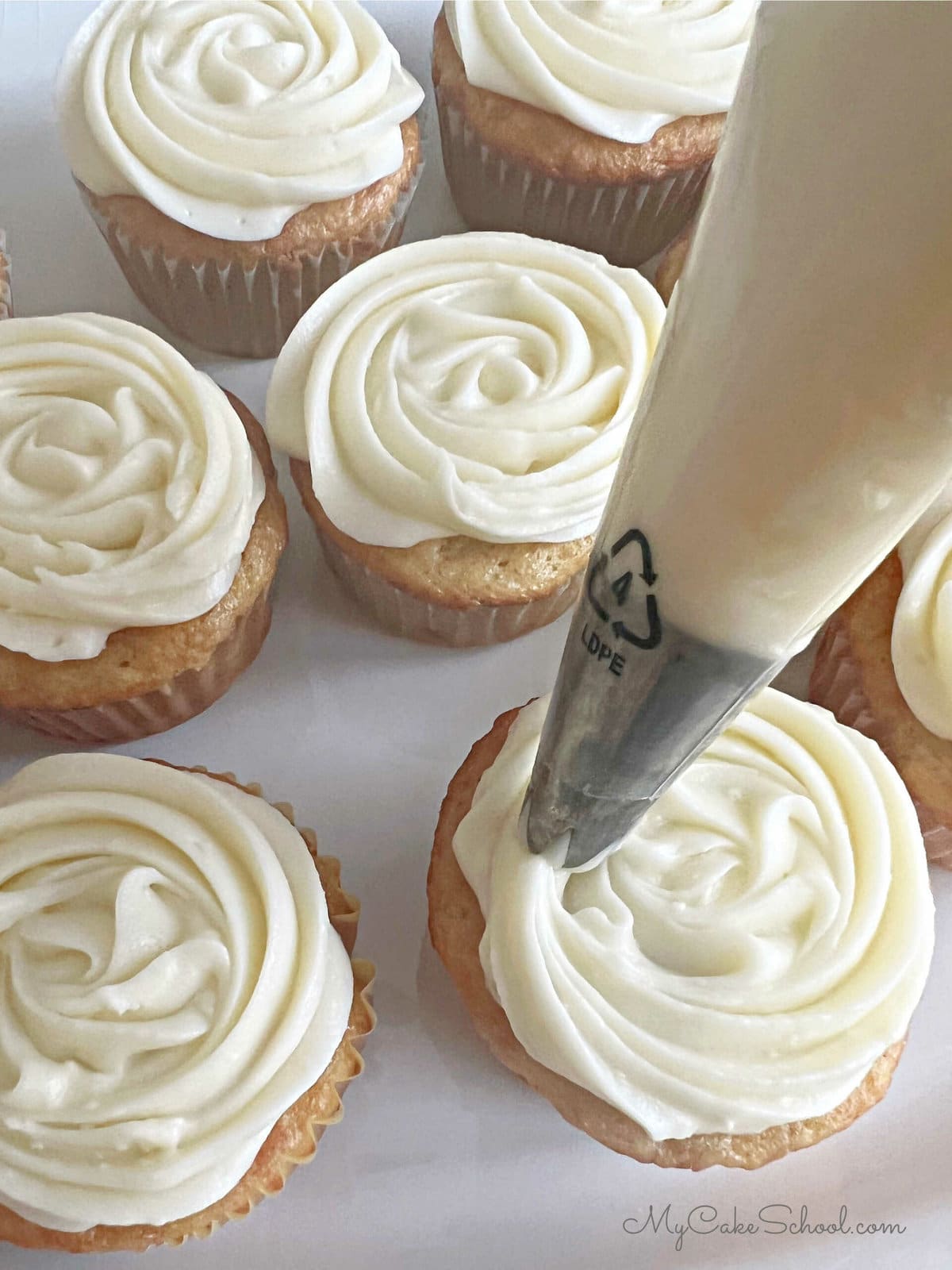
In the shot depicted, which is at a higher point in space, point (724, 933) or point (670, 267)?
point (670, 267)

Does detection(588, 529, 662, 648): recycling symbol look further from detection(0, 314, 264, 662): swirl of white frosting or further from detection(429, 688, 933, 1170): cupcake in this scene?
detection(0, 314, 264, 662): swirl of white frosting

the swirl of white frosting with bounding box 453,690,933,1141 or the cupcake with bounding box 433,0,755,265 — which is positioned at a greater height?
the cupcake with bounding box 433,0,755,265

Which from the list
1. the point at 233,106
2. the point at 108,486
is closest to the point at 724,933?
the point at 108,486

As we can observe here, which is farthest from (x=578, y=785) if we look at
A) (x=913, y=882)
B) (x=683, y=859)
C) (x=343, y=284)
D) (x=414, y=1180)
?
(x=343, y=284)

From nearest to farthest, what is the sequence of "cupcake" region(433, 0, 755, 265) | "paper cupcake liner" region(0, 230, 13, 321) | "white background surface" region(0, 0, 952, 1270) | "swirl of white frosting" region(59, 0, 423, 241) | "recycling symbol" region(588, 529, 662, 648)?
"recycling symbol" region(588, 529, 662, 648), "white background surface" region(0, 0, 952, 1270), "swirl of white frosting" region(59, 0, 423, 241), "cupcake" region(433, 0, 755, 265), "paper cupcake liner" region(0, 230, 13, 321)

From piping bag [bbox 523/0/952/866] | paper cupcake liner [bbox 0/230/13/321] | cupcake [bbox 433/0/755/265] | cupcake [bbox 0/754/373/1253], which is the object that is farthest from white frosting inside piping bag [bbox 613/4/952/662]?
paper cupcake liner [bbox 0/230/13/321]

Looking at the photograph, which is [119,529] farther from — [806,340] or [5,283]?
[806,340]

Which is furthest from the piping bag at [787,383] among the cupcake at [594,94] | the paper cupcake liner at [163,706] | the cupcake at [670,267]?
the cupcake at [594,94]
